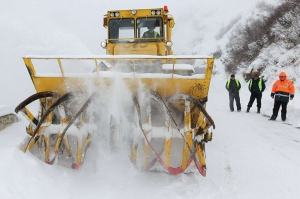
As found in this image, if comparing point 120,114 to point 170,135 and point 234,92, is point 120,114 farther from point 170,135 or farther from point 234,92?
point 234,92

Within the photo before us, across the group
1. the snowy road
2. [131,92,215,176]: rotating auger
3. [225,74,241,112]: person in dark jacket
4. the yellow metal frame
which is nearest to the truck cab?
the yellow metal frame

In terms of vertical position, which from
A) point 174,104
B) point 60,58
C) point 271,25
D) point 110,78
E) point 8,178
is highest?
point 271,25

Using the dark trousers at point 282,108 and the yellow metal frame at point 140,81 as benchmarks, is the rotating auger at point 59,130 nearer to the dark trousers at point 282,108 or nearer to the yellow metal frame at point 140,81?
the yellow metal frame at point 140,81

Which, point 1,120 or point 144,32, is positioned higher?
point 144,32

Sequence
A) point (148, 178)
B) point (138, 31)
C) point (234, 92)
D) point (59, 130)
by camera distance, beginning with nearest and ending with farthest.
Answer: point (148, 178) → point (59, 130) → point (138, 31) → point (234, 92)

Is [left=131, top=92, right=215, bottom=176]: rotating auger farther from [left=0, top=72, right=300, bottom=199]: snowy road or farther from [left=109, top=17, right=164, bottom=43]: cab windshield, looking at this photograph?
[left=109, top=17, right=164, bottom=43]: cab windshield

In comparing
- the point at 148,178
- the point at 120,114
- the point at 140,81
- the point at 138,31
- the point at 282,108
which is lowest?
the point at 148,178

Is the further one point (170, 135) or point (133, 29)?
point (133, 29)

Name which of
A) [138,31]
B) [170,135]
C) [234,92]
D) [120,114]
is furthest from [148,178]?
[234,92]

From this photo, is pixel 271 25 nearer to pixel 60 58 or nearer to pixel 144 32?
pixel 144 32

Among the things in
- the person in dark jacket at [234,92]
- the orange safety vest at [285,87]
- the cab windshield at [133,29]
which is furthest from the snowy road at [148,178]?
the person in dark jacket at [234,92]

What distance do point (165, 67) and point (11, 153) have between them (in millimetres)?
2247

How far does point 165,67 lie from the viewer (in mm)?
3955

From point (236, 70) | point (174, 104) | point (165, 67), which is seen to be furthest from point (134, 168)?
point (236, 70)
